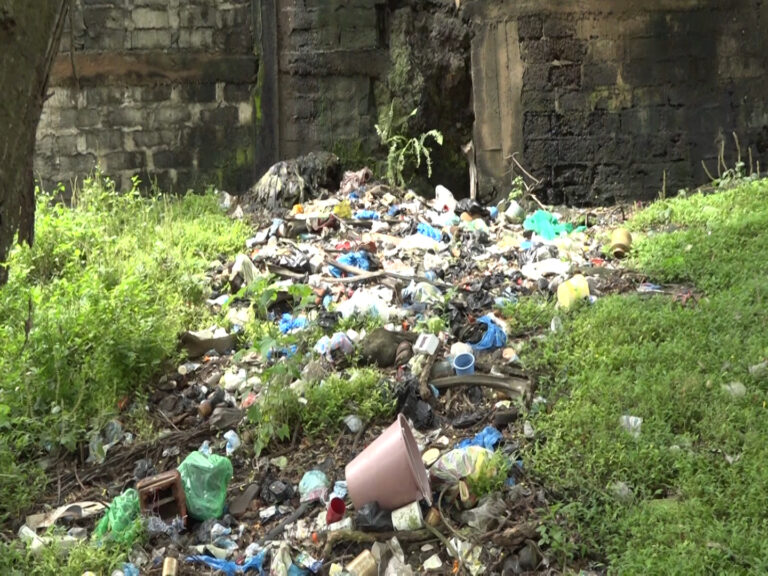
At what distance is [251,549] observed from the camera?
287 centimetres

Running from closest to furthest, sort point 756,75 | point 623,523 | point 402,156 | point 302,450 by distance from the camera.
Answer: point 623,523, point 302,450, point 756,75, point 402,156

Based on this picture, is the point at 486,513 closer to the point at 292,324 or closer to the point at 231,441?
the point at 231,441

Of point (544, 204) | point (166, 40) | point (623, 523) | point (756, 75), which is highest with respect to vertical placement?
point (166, 40)

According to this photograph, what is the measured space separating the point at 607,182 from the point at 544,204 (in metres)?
0.56

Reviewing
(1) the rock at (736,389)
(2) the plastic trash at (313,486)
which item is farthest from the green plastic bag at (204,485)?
(1) the rock at (736,389)

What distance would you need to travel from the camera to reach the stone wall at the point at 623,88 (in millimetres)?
6523

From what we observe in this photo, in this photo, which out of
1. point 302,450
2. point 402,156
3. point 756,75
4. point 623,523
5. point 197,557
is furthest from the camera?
point 402,156

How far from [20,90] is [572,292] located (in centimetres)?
325

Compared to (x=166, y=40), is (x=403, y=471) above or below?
below

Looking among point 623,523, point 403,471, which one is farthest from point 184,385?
point 623,523

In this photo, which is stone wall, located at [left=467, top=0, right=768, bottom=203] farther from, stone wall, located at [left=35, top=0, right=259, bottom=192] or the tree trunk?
the tree trunk

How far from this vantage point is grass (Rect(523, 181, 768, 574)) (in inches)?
101

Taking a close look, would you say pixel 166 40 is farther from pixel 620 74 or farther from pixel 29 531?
pixel 29 531

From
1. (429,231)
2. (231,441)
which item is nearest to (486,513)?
(231,441)
